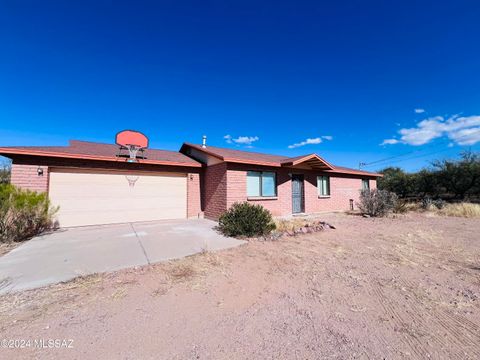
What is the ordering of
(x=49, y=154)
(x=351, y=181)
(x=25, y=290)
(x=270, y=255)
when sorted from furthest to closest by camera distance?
(x=351, y=181)
(x=49, y=154)
(x=270, y=255)
(x=25, y=290)

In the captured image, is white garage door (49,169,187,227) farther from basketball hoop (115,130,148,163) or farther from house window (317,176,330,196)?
house window (317,176,330,196)

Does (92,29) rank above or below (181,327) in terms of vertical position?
above

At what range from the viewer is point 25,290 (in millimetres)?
3514

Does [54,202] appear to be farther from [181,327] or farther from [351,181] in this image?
[351,181]

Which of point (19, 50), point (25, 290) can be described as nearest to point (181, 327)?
point (25, 290)

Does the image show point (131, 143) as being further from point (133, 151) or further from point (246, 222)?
point (246, 222)

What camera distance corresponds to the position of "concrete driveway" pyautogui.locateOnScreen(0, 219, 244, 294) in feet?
13.5

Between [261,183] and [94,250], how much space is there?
7.55 m

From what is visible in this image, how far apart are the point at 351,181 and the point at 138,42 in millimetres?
15286

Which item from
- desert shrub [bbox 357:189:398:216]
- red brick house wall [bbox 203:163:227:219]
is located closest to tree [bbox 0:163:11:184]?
red brick house wall [bbox 203:163:227:219]

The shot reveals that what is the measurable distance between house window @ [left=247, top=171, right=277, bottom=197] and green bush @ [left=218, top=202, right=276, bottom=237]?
308 cm

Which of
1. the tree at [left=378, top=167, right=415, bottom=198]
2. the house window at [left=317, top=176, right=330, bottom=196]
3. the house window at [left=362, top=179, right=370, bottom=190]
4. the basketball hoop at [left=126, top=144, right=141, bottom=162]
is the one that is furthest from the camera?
the tree at [left=378, top=167, right=415, bottom=198]

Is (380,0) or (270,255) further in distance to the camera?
(380,0)

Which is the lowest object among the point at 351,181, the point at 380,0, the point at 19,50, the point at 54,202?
the point at 54,202
